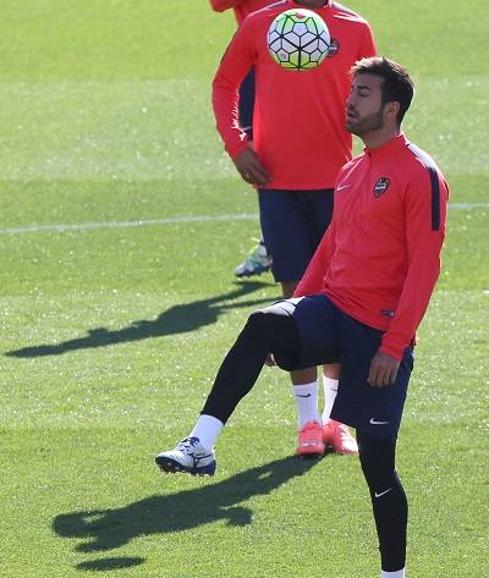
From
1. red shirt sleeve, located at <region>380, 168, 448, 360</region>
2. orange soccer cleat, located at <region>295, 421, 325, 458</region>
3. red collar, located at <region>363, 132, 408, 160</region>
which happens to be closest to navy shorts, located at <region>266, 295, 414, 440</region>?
red shirt sleeve, located at <region>380, 168, 448, 360</region>

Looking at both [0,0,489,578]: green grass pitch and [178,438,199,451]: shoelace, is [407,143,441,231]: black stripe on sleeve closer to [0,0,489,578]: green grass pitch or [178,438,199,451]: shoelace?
[178,438,199,451]: shoelace

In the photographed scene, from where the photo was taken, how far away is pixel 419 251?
22.5 feet

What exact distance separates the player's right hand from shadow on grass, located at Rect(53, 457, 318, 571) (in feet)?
4.95

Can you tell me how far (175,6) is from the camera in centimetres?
2417

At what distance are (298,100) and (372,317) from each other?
242 centimetres

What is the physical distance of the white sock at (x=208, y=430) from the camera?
22.7ft

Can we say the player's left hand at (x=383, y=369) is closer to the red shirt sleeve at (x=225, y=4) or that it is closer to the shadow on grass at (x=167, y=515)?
the shadow on grass at (x=167, y=515)

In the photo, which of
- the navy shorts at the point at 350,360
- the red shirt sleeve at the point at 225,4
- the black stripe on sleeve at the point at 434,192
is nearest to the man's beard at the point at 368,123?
the black stripe on sleeve at the point at 434,192

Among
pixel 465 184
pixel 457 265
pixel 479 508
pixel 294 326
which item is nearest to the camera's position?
pixel 294 326

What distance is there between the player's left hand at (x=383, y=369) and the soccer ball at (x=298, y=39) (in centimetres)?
250

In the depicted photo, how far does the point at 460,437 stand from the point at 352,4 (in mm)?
15292

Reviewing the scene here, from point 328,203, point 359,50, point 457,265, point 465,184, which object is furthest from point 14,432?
point 465,184

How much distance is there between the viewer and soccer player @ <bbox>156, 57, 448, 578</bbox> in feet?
22.7

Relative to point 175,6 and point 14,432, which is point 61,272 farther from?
point 175,6
